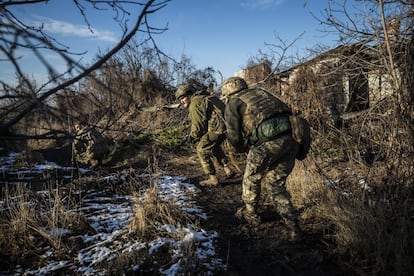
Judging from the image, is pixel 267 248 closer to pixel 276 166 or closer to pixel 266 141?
pixel 276 166

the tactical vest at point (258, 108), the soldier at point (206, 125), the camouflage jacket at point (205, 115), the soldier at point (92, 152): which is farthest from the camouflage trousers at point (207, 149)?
the soldier at point (92, 152)

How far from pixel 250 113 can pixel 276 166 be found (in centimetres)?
71

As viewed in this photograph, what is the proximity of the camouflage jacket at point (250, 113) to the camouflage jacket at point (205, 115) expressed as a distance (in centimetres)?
186

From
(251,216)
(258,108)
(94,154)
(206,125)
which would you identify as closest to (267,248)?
(251,216)

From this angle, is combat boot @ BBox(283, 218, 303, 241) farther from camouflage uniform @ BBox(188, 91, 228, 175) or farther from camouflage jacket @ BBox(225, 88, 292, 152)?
camouflage uniform @ BBox(188, 91, 228, 175)

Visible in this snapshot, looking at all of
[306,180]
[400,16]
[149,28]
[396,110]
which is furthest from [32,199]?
[400,16]

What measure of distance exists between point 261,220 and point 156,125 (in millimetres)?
7741

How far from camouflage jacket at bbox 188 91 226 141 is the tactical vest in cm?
203

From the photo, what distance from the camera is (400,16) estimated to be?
400cm

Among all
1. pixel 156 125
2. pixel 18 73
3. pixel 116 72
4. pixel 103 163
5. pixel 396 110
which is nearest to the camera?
pixel 18 73

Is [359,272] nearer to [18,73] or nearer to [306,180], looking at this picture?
[306,180]

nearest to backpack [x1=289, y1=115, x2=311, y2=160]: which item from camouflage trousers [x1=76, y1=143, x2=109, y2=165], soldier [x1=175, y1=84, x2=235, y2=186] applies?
soldier [x1=175, y1=84, x2=235, y2=186]

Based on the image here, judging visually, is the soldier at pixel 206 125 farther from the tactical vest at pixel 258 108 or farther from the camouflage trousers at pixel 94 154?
the camouflage trousers at pixel 94 154

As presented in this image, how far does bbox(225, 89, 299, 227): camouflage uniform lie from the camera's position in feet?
10.5
